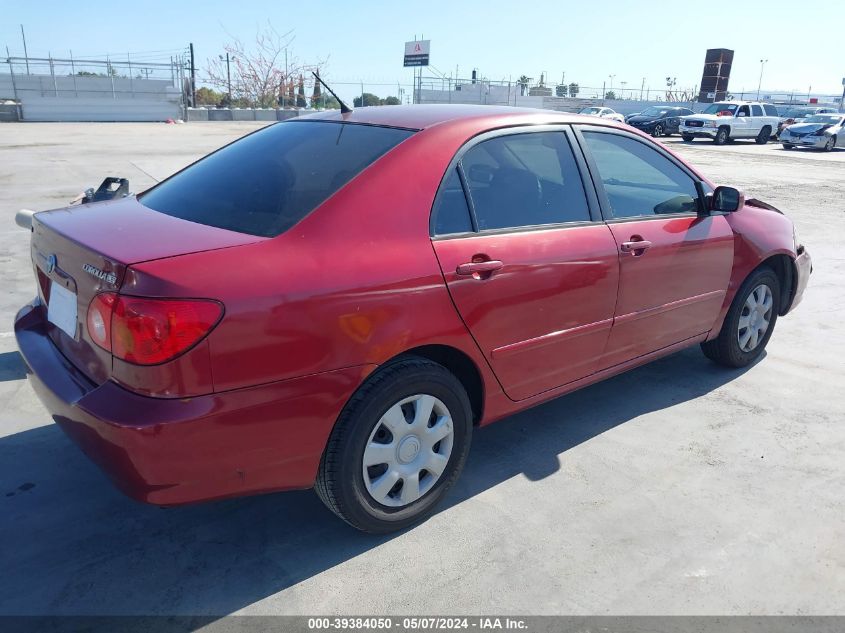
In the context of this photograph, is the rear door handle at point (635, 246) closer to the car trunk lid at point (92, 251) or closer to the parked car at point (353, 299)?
the parked car at point (353, 299)

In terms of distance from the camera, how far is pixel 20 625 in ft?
7.56

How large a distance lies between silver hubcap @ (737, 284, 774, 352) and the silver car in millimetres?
27080

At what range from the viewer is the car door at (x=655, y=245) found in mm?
3537

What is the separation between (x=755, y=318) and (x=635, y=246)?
5.37ft

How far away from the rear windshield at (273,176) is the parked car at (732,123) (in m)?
28.4

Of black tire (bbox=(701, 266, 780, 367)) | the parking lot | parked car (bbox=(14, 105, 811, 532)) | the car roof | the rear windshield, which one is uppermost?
the car roof

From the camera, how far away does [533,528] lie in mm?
2922

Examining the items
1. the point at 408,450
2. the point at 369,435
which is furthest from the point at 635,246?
the point at 369,435

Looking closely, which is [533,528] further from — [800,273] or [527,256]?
[800,273]

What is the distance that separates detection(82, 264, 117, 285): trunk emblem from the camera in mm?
2245

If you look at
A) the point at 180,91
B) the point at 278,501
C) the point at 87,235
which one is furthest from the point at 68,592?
the point at 180,91

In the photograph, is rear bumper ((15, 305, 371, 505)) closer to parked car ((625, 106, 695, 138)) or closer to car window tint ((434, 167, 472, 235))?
car window tint ((434, 167, 472, 235))

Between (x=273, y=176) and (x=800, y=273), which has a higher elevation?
(x=273, y=176)

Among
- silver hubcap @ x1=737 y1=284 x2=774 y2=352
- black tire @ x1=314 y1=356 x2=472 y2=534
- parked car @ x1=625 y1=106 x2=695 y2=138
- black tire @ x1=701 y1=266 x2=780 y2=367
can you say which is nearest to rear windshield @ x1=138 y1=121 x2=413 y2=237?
black tire @ x1=314 y1=356 x2=472 y2=534
